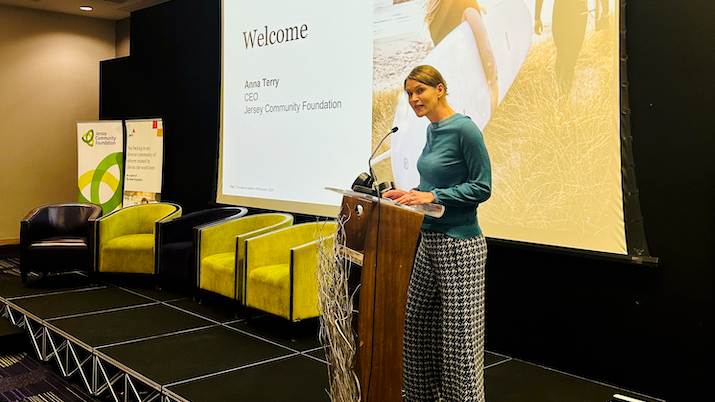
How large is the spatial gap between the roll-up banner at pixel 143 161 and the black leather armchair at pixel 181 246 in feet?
4.80

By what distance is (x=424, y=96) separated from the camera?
7.77 feet

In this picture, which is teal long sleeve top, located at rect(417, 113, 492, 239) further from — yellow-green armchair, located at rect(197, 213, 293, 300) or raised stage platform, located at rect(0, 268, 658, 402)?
yellow-green armchair, located at rect(197, 213, 293, 300)

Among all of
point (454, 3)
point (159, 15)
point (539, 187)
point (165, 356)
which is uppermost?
point (159, 15)

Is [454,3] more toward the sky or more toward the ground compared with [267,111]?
more toward the sky

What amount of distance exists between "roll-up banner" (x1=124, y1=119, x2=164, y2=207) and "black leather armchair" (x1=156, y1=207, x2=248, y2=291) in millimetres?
1462

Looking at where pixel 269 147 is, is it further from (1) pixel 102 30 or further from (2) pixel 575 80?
(1) pixel 102 30

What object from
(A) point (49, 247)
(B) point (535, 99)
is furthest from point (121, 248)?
(B) point (535, 99)

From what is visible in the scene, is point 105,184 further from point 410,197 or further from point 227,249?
point 410,197

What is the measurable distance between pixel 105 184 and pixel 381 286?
241 inches

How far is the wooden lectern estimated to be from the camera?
215 centimetres

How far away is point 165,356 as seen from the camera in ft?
11.7

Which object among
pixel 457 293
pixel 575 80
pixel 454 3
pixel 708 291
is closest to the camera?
pixel 457 293

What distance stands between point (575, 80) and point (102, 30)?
7960mm

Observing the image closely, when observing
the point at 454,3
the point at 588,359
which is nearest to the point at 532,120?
the point at 454,3
